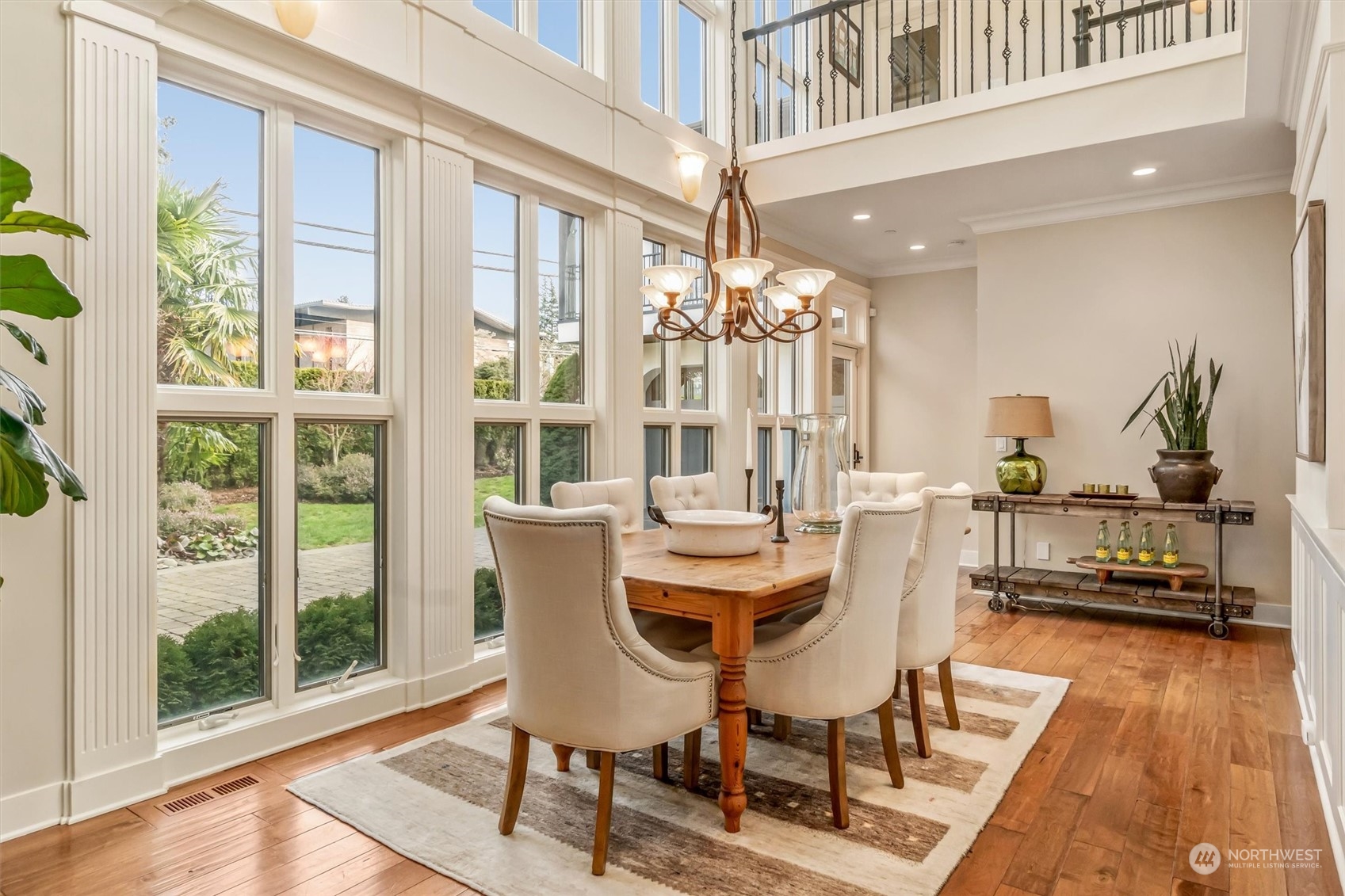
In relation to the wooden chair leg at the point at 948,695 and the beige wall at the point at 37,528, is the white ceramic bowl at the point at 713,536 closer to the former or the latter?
the wooden chair leg at the point at 948,695

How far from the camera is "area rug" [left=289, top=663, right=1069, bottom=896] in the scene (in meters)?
1.97

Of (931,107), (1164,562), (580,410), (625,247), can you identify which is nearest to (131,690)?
(580,410)

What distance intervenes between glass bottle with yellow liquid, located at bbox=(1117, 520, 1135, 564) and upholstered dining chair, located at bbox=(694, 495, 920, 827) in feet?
10.6

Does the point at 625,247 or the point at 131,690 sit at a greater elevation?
the point at 625,247

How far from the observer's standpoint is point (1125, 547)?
4.79m

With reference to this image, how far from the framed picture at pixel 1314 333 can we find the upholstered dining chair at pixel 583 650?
2.59 metres

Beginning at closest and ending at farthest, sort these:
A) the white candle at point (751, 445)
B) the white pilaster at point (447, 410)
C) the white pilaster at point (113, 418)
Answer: the white pilaster at point (113, 418) → the white candle at point (751, 445) → the white pilaster at point (447, 410)

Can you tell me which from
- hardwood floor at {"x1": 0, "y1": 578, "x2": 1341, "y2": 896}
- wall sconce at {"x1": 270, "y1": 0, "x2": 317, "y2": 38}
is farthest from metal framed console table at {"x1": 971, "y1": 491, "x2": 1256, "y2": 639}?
wall sconce at {"x1": 270, "y1": 0, "x2": 317, "y2": 38}

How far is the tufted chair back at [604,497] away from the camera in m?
3.18

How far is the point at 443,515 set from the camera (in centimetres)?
339

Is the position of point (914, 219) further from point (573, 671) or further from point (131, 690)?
point (131, 690)

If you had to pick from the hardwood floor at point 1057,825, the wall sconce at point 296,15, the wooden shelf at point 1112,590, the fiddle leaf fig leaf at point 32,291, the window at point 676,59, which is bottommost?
the hardwood floor at point 1057,825

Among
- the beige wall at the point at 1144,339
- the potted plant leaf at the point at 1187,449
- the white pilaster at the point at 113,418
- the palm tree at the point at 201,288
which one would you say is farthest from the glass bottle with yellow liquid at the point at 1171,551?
the white pilaster at the point at 113,418

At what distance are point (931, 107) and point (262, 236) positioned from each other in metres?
3.67
